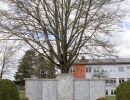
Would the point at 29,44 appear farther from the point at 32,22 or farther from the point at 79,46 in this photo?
the point at 79,46

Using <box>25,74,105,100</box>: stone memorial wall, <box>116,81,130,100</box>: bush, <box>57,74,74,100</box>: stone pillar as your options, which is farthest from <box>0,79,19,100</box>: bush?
<box>25,74,105,100</box>: stone memorial wall

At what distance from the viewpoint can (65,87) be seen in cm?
2934

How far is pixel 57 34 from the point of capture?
30094mm

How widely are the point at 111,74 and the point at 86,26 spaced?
91.1m

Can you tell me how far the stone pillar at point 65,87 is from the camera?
29.2m

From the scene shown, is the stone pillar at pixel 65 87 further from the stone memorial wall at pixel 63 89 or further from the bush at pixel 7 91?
the bush at pixel 7 91

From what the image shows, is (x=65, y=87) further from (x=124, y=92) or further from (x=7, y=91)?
(x=124, y=92)

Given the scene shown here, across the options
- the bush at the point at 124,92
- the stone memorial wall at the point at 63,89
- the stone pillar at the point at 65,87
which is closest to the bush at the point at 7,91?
the bush at the point at 124,92

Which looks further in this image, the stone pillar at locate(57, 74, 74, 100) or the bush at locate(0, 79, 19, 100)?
the stone pillar at locate(57, 74, 74, 100)

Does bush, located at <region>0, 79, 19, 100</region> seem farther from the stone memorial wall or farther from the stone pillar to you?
the stone memorial wall

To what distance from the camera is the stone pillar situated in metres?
29.2

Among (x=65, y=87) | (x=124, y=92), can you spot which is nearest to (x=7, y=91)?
(x=124, y=92)

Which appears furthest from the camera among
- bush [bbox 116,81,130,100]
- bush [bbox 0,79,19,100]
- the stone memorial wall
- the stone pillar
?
the stone memorial wall

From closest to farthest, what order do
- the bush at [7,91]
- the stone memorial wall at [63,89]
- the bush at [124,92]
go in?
the bush at [124,92]
the bush at [7,91]
the stone memorial wall at [63,89]
